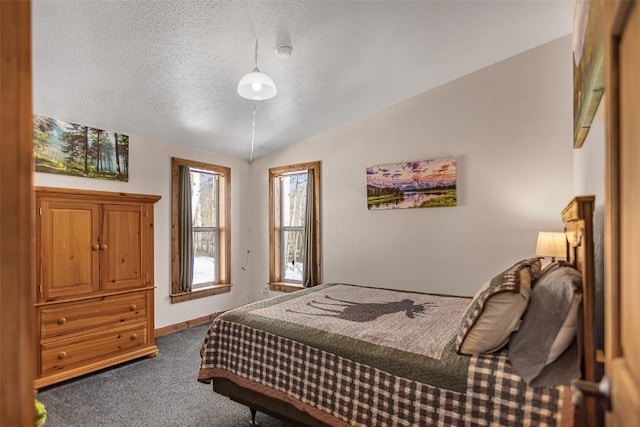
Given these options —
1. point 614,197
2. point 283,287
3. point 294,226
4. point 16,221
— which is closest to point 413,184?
point 294,226

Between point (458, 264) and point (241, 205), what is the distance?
125 inches

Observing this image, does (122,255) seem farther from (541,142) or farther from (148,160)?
(541,142)

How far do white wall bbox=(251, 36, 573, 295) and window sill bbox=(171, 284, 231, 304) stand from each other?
1499mm

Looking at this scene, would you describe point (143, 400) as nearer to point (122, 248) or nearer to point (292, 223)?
point (122, 248)

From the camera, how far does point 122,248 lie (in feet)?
10.8

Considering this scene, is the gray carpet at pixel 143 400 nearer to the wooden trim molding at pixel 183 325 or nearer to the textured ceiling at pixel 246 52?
the wooden trim molding at pixel 183 325

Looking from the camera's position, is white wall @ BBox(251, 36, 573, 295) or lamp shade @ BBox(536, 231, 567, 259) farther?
white wall @ BBox(251, 36, 573, 295)

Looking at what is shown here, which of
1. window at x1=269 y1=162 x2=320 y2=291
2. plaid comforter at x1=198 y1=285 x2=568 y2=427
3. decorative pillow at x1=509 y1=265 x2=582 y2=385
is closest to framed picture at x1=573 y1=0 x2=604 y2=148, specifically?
decorative pillow at x1=509 y1=265 x2=582 y2=385

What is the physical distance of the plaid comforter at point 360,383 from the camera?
141 centimetres

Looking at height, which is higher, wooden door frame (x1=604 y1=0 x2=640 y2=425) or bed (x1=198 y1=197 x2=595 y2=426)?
wooden door frame (x1=604 y1=0 x2=640 y2=425)

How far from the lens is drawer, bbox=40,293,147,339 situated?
279 centimetres

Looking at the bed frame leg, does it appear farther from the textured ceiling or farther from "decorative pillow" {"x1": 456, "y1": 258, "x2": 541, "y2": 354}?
the textured ceiling

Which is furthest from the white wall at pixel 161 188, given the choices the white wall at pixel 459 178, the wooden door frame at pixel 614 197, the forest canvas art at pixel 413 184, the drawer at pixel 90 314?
the wooden door frame at pixel 614 197

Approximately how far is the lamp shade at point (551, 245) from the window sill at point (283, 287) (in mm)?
2959
